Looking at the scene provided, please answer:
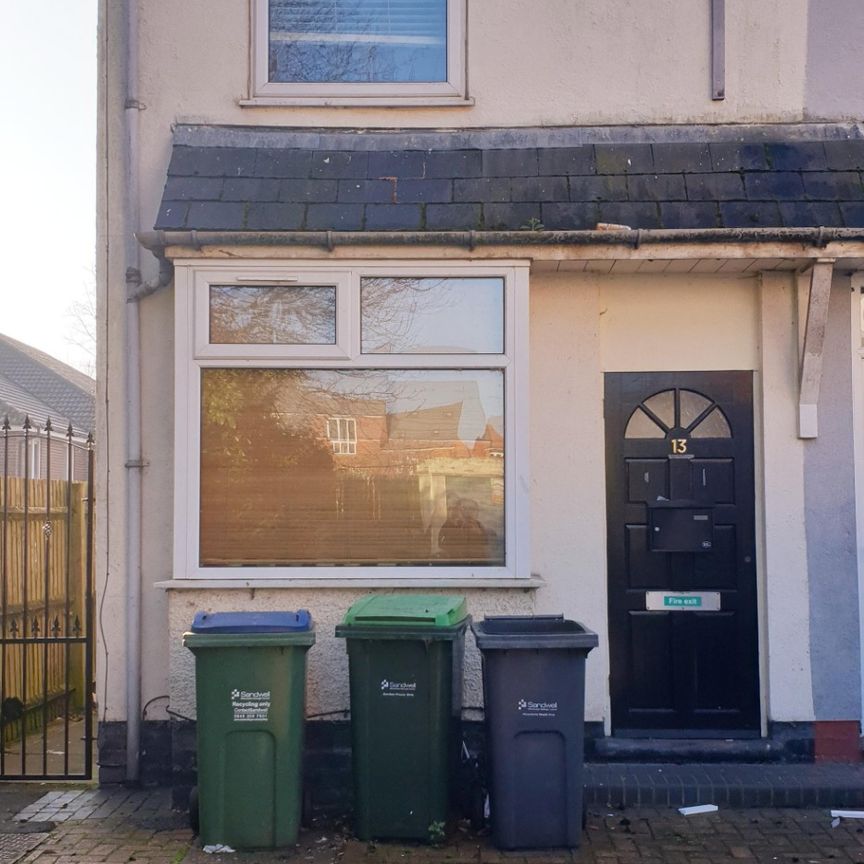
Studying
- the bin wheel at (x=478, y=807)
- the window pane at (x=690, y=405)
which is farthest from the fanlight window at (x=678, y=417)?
the bin wheel at (x=478, y=807)

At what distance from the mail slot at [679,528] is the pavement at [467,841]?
5.11 ft

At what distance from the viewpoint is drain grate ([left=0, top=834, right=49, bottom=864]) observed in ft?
16.8

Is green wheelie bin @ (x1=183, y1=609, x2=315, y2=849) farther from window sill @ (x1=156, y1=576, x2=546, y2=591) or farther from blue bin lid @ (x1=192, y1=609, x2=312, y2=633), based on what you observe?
window sill @ (x1=156, y1=576, x2=546, y2=591)

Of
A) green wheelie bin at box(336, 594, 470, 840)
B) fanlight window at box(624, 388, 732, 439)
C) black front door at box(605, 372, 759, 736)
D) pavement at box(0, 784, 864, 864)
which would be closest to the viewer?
pavement at box(0, 784, 864, 864)

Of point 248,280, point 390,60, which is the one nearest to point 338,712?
point 248,280

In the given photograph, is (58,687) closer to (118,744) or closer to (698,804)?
(118,744)

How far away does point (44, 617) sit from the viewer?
696 centimetres

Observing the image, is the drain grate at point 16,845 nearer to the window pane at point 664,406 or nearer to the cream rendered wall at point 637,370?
the cream rendered wall at point 637,370

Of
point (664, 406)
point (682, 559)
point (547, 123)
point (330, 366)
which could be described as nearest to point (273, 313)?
point (330, 366)

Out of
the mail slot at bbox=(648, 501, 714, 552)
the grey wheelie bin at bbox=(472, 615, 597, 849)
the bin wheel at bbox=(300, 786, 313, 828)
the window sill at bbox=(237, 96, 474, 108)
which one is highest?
the window sill at bbox=(237, 96, 474, 108)

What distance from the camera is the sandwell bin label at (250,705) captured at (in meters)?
5.14

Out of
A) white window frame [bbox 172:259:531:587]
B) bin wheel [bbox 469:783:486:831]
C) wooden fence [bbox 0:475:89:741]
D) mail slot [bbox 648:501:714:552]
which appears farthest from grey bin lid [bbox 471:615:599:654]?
wooden fence [bbox 0:475:89:741]

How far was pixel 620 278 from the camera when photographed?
6438 millimetres

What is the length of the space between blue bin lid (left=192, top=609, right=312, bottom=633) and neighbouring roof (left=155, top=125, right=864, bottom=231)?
220 centimetres
